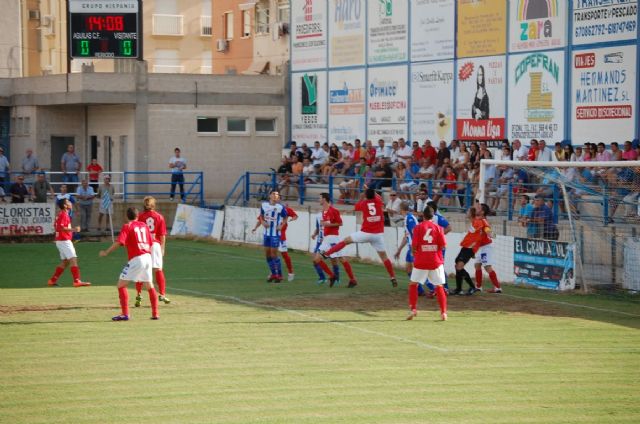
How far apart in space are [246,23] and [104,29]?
1503 cm

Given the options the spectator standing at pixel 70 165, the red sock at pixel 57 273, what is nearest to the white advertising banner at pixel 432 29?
the spectator standing at pixel 70 165

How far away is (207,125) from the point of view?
44156 millimetres

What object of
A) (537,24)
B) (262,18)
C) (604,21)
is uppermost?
(262,18)

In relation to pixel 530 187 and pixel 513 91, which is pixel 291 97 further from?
pixel 530 187

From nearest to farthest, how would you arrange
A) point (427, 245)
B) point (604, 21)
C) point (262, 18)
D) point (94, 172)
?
1. point (427, 245)
2. point (604, 21)
3. point (94, 172)
4. point (262, 18)

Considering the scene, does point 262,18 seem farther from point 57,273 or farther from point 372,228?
point 372,228

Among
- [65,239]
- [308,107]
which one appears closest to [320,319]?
[65,239]

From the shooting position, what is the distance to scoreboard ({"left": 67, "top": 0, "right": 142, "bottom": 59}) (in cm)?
4159

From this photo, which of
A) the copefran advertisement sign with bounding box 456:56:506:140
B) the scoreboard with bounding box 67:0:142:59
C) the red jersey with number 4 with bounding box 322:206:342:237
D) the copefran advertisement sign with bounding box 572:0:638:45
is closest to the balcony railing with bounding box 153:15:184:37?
the scoreboard with bounding box 67:0:142:59

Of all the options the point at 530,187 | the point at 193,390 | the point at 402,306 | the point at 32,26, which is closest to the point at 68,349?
the point at 193,390

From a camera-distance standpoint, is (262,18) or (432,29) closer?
(432,29)

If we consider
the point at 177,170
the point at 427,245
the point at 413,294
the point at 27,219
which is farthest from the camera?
the point at 177,170

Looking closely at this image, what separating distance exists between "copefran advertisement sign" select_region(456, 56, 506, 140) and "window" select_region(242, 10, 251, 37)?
21677mm

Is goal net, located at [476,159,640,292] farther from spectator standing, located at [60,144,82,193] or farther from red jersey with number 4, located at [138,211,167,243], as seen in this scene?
spectator standing, located at [60,144,82,193]
